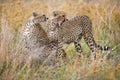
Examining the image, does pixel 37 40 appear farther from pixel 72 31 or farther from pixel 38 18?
pixel 72 31

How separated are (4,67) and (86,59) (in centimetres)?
76

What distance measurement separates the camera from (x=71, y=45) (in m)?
6.39

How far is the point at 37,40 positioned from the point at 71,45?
1.52ft

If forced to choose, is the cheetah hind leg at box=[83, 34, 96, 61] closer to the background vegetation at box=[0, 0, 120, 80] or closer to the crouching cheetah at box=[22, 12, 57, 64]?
the background vegetation at box=[0, 0, 120, 80]

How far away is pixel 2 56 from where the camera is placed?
18.3 feet

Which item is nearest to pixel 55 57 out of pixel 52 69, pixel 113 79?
pixel 52 69

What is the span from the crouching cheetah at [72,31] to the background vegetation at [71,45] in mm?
87

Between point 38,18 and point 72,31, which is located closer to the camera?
point 38,18

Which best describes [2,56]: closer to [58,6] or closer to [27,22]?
[27,22]

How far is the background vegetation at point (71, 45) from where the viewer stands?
5516 mm

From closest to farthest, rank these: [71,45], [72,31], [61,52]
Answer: [61,52] < [72,31] < [71,45]

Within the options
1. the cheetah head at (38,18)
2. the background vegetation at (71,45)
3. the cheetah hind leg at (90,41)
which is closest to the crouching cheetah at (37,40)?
the cheetah head at (38,18)

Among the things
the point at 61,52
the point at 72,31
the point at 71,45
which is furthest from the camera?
the point at 71,45

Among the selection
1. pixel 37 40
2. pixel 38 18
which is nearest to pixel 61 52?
pixel 37 40
